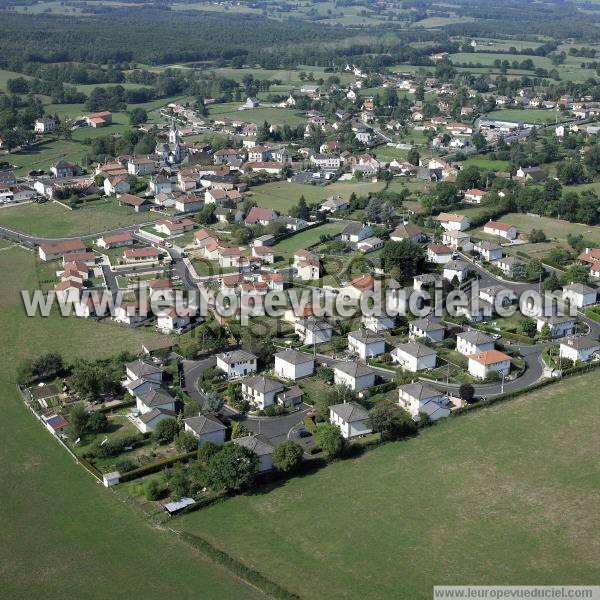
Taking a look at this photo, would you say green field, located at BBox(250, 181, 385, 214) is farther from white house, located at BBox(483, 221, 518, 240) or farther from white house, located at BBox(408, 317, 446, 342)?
white house, located at BBox(408, 317, 446, 342)

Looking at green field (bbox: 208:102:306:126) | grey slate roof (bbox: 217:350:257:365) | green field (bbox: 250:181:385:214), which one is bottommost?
grey slate roof (bbox: 217:350:257:365)

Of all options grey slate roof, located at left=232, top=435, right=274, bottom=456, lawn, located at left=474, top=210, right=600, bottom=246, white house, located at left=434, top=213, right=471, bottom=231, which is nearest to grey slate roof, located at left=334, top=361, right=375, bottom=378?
grey slate roof, located at left=232, top=435, right=274, bottom=456

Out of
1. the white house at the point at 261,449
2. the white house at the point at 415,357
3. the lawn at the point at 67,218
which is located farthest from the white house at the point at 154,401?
the lawn at the point at 67,218

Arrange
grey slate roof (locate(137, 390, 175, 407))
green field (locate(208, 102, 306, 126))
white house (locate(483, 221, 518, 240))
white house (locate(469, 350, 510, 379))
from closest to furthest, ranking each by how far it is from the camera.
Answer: grey slate roof (locate(137, 390, 175, 407)) → white house (locate(469, 350, 510, 379)) → white house (locate(483, 221, 518, 240)) → green field (locate(208, 102, 306, 126))

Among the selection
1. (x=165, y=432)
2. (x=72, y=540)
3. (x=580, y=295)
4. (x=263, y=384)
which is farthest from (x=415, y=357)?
(x=72, y=540)

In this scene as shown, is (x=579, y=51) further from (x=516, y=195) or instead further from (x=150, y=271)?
(x=150, y=271)

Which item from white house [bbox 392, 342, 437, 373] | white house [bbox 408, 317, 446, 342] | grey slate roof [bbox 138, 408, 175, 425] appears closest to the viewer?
grey slate roof [bbox 138, 408, 175, 425]

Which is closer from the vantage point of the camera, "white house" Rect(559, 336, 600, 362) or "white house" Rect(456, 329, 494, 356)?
"white house" Rect(559, 336, 600, 362)

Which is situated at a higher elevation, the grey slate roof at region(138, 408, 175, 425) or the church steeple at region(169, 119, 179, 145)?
the church steeple at region(169, 119, 179, 145)
